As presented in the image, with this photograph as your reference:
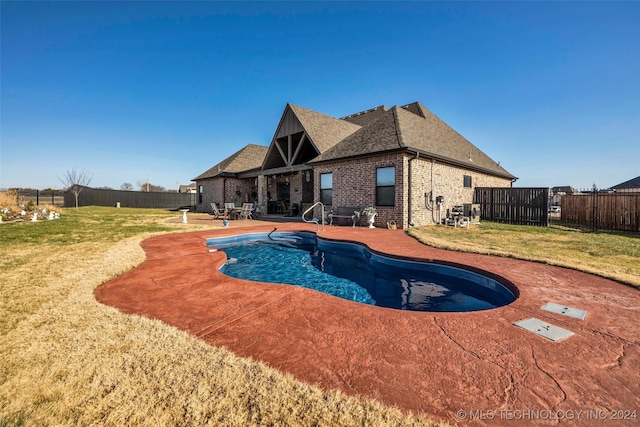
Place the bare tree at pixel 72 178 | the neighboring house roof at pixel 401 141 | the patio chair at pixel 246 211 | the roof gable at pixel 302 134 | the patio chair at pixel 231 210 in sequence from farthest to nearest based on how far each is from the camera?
1. the bare tree at pixel 72 178
2. the patio chair at pixel 231 210
3. the patio chair at pixel 246 211
4. the roof gable at pixel 302 134
5. the neighboring house roof at pixel 401 141

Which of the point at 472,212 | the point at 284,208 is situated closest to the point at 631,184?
the point at 472,212

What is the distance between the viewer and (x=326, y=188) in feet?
46.3

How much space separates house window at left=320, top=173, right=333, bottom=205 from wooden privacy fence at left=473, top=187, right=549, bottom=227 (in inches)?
351

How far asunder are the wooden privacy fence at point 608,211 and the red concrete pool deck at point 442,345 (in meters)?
11.4

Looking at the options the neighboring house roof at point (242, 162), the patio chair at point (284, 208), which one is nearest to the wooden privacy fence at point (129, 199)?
the neighboring house roof at point (242, 162)

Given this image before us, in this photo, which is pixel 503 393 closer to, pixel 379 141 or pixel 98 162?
pixel 379 141

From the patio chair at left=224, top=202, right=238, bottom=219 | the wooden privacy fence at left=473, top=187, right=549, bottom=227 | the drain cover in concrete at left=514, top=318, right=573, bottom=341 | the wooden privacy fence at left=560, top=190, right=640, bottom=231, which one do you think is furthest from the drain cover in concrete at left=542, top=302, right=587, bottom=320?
the patio chair at left=224, top=202, right=238, bottom=219

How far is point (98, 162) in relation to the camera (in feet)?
102

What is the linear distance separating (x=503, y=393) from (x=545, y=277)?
3.67m

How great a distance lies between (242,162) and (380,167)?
15581 mm

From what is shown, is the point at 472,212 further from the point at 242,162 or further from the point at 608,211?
the point at 242,162

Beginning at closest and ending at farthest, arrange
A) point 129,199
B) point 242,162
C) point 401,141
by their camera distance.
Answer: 1. point 401,141
2. point 242,162
3. point 129,199

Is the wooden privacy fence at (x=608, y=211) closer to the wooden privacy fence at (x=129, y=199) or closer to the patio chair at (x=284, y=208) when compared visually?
the patio chair at (x=284, y=208)

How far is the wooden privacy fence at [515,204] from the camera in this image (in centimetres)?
1294
